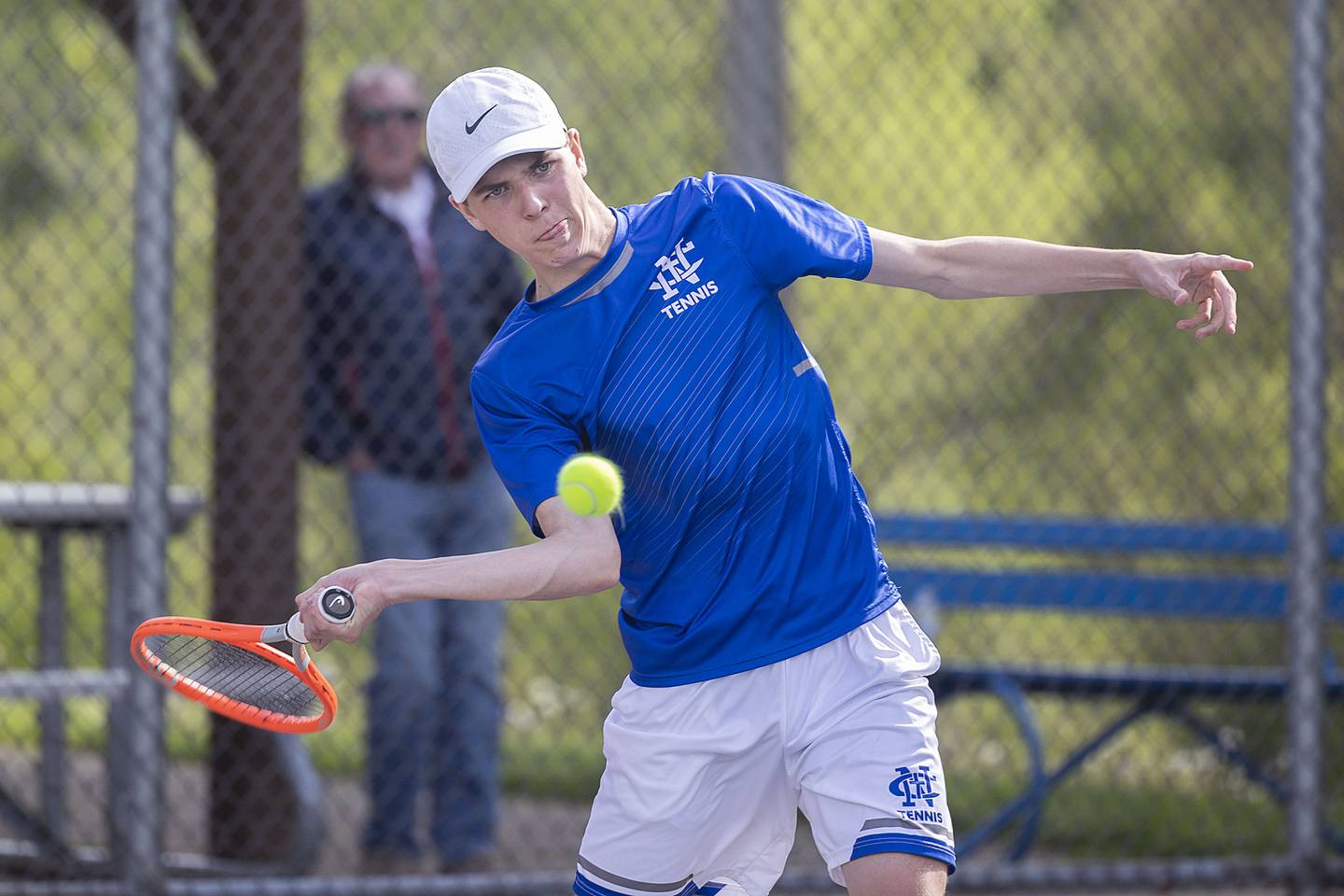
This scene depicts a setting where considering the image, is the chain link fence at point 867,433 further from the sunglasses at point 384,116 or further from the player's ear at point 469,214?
the player's ear at point 469,214

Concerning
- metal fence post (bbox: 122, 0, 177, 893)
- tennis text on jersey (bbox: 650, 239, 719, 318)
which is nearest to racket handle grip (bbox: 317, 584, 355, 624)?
tennis text on jersey (bbox: 650, 239, 719, 318)

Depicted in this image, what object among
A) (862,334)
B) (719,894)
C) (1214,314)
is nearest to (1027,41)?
(862,334)

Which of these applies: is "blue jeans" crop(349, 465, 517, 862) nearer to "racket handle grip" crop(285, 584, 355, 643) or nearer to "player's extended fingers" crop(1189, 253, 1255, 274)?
"racket handle grip" crop(285, 584, 355, 643)

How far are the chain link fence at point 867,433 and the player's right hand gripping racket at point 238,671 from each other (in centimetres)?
140

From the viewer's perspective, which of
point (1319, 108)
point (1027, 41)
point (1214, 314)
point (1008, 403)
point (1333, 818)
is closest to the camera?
point (1214, 314)

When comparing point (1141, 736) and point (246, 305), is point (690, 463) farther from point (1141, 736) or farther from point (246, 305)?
point (1141, 736)

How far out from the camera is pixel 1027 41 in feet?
20.7

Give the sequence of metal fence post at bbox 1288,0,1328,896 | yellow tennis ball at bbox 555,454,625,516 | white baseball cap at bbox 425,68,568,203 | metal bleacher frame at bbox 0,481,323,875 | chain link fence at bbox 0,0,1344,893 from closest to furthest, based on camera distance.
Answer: yellow tennis ball at bbox 555,454,625,516 < white baseball cap at bbox 425,68,568,203 < metal bleacher frame at bbox 0,481,323,875 < metal fence post at bbox 1288,0,1328,896 < chain link fence at bbox 0,0,1344,893

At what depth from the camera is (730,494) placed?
2.93m

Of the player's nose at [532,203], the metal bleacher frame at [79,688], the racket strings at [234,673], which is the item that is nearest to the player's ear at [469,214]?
the player's nose at [532,203]

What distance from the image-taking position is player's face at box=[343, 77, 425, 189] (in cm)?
484

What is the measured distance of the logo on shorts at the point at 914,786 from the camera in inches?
111

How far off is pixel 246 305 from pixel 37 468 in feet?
15.5

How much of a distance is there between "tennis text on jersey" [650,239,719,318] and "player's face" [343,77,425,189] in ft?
6.91
